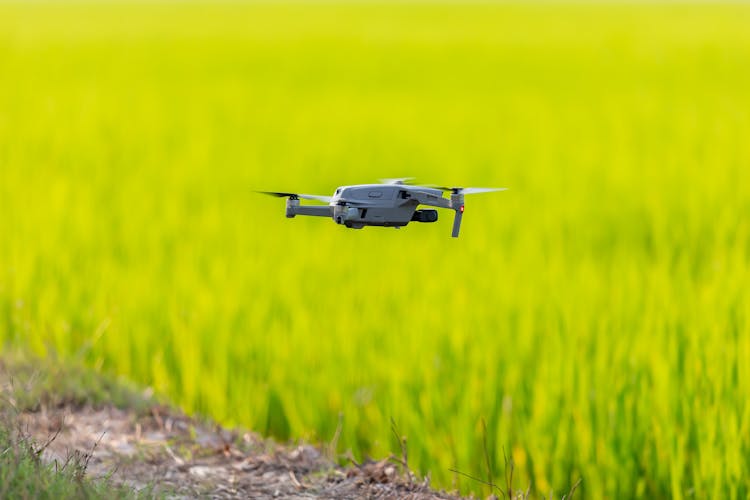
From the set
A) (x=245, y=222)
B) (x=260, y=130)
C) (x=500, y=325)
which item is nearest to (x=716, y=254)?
(x=500, y=325)

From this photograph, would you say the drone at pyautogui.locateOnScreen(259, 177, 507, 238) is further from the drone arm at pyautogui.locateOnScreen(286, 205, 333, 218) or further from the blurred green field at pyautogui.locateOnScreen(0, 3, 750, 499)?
the blurred green field at pyautogui.locateOnScreen(0, 3, 750, 499)

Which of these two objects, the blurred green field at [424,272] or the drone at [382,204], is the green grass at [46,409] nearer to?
the blurred green field at [424,272]

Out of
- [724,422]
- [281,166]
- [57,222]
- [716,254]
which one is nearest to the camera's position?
[724,422]

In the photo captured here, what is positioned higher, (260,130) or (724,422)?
(260,130)

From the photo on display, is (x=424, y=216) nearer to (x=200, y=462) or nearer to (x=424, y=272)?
(x=200, y=462)

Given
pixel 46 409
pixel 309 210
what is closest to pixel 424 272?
pixel 46 409

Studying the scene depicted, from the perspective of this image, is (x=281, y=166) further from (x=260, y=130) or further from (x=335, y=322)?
(x=335, y=322)
